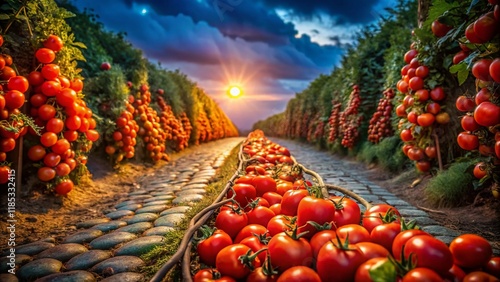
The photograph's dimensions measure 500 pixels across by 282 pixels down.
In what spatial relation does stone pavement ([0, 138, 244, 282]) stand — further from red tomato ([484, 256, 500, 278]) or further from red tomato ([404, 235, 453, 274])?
red tomato ([484, 256, 500, 278])

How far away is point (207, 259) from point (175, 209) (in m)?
2.03

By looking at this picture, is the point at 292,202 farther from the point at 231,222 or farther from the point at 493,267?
the point at 493,267

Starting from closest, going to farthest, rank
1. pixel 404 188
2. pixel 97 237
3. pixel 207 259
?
pixel 207 259 → pixel 97 237 → pixel 404 188

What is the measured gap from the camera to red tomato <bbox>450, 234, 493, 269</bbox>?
104 cm

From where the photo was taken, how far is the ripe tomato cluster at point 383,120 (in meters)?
6.74

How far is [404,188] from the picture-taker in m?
4.94

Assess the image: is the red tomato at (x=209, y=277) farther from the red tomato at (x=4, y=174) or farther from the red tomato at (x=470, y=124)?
the red tomato at (x=4, y=174)

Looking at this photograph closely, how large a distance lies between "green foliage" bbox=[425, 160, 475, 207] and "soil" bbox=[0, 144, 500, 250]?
10cm

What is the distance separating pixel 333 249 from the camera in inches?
44.6

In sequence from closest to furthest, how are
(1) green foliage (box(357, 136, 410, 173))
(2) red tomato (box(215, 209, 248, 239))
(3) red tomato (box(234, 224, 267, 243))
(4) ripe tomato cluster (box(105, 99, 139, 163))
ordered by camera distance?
(3) red tomato (box(234, 224, 267, 243)), (2) red tomato (box(215, 209, 248, 239)), (1) green foliage (box(357, 136, 410, 173)), (4) ripe tomato cluster (box(105, 99, 139, 163))

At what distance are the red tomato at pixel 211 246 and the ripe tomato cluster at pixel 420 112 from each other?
3.95m

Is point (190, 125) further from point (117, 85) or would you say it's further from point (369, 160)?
point (369, 160)

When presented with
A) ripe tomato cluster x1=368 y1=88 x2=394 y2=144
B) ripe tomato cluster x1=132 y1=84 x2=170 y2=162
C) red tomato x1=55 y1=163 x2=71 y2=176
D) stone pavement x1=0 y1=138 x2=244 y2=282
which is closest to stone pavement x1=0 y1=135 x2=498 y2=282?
stone pavement x1=0 y1=138 x2=244 y2=282

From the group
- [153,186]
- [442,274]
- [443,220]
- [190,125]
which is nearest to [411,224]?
[442,274]
